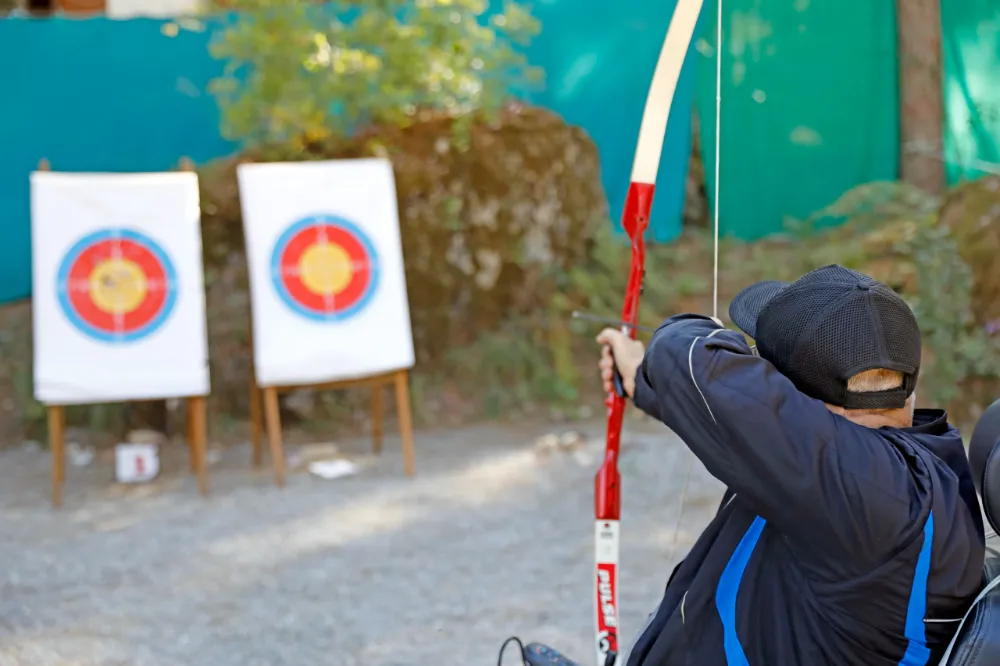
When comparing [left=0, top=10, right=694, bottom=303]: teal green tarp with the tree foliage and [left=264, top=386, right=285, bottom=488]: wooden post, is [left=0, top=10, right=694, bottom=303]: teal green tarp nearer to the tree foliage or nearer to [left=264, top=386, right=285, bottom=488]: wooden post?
the tree foliage

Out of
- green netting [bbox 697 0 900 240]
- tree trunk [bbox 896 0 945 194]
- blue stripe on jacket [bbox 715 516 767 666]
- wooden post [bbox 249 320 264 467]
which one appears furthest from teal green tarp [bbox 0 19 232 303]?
blue stripe on jacket [bbox 715 516 767 666]

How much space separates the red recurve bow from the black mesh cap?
559mm

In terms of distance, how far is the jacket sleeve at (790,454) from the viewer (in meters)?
0.93

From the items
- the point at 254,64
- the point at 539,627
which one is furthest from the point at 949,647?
the point at 254,64

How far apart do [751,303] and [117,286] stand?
3.21 meters

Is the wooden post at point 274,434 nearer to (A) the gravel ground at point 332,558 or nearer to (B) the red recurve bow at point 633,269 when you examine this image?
(A) the gravel ground at point 332,558

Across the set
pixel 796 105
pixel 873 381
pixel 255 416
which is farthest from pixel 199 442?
pixel 796 105

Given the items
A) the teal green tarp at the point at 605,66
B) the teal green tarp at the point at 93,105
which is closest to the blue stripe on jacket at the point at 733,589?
the teal green tarp at the point at 605,66

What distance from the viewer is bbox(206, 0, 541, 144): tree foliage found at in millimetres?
4867

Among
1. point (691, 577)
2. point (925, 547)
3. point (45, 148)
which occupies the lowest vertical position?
point (691, 577)

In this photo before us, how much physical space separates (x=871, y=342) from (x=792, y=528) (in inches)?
8.2

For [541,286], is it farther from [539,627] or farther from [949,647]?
[949,647]

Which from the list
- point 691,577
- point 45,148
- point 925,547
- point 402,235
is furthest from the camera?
point 45,148

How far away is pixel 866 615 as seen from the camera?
0.97 m
